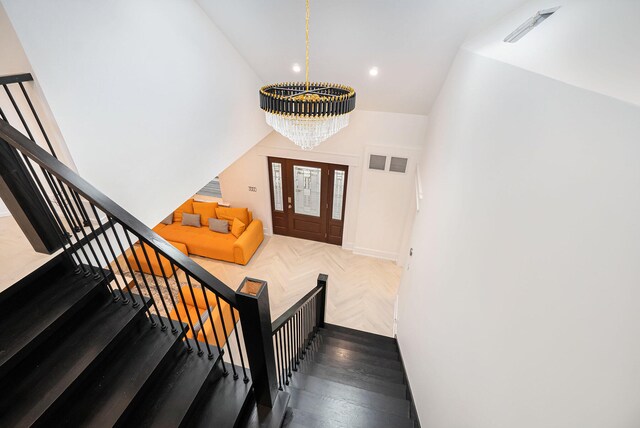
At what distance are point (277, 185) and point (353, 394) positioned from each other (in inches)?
176

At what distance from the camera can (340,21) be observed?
2.98 metres

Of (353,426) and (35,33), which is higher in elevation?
(35,33)

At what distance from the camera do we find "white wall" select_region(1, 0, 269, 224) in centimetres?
191

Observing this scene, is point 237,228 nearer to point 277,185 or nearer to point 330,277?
point 277,185

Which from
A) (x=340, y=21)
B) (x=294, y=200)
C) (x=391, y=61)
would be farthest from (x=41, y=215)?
(x=294, y=200)

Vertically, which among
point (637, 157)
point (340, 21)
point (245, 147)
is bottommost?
point (245, 147)

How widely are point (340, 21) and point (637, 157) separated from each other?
2.97m

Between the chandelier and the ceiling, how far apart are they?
40.7 inches

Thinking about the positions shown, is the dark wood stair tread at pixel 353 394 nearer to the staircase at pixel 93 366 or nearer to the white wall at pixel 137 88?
the staircase at pixel 93 366

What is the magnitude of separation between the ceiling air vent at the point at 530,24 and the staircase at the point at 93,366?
2.79m

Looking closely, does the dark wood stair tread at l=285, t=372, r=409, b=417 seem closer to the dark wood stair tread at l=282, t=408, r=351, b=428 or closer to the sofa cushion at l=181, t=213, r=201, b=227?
the dark wood stair tread at l=282, t=408, r=351, b=428

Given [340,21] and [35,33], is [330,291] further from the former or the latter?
[35,33]

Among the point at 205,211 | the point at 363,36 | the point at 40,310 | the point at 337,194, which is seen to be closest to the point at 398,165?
the point at 337,194

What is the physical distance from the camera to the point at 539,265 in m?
1.12
